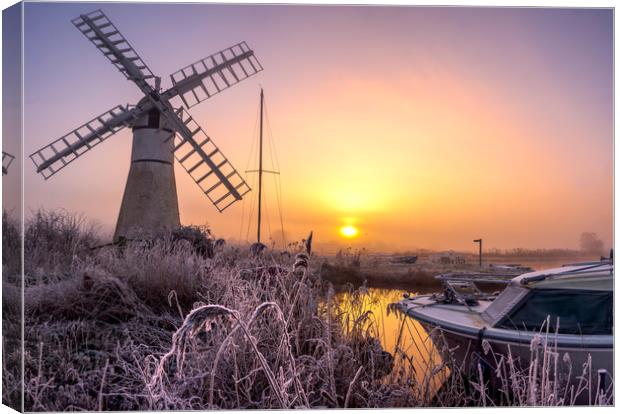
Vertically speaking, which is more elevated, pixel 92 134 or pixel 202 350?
pixel 92 134

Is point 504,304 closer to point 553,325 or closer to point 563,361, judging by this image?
point 553,325

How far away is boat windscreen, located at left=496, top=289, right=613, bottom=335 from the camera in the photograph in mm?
4492

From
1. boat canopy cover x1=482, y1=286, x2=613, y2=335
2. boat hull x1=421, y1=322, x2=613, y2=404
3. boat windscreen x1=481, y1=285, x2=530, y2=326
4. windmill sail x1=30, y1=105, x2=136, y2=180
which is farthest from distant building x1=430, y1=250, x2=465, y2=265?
windmill sail x1=30, y1=105, x2=136, y2=180

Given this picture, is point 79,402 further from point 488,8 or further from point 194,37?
point 488,8

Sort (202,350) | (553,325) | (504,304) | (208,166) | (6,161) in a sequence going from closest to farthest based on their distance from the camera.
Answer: (6,161) → (202,350) → (553,325) → (504,304) → (208,166)

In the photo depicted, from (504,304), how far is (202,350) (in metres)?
2.71

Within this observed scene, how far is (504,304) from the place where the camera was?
512 centimetres

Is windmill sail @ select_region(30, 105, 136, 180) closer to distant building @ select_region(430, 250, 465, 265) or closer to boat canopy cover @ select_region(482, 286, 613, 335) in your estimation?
distant building @ select_region(430, 250, 465, 265)

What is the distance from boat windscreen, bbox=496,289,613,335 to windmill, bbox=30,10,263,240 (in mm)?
5506

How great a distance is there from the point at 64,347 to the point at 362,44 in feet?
12.5

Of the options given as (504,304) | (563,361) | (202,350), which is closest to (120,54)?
(202,350)

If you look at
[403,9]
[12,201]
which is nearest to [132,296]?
[12,201]

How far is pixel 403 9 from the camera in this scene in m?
4.98

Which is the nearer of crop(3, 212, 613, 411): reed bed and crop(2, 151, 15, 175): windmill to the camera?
crop(3, 212, 613, 411): reed bed
